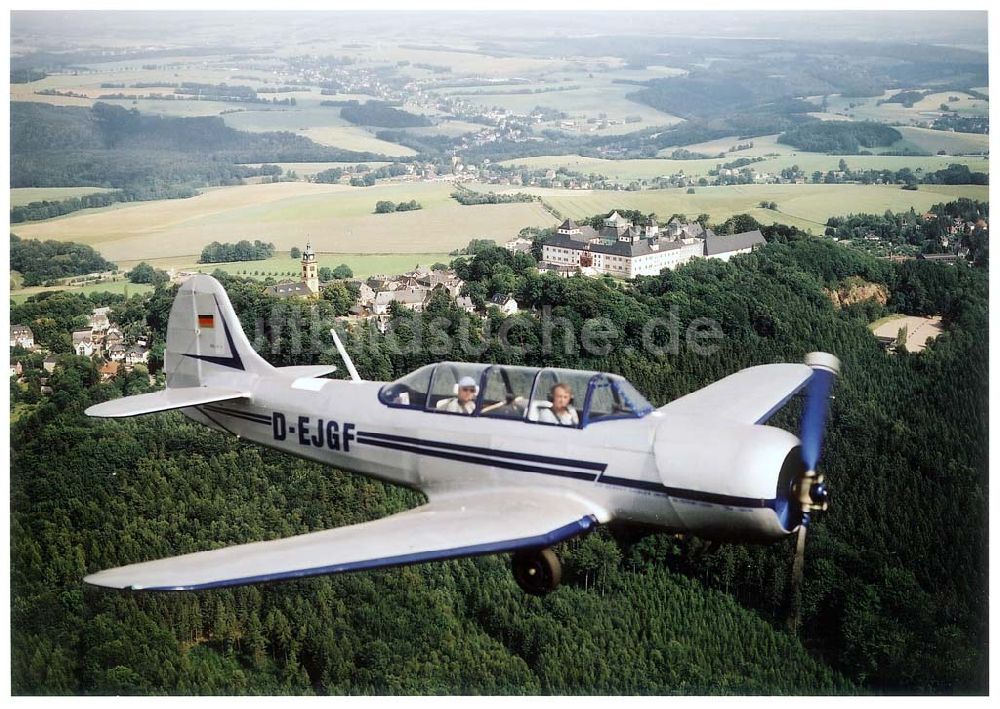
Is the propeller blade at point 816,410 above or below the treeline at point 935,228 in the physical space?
below

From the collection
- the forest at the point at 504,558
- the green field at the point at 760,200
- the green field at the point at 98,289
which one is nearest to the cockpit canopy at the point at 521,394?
the forest at the point at 504,558

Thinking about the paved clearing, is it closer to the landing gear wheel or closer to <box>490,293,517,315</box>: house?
<box>490,293,517,315</box>: house

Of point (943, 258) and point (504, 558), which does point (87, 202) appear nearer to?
point (504, 558)

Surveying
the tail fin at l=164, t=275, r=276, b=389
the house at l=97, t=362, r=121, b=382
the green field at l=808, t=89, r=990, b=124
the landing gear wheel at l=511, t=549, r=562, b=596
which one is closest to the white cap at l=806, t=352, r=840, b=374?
the landing gear wheel at l=511, t=549, r=562, b=596

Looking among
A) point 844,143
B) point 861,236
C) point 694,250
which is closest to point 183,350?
point 694,250

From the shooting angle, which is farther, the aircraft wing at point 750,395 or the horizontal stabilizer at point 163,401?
the horizontal stabilizer at point 163,401

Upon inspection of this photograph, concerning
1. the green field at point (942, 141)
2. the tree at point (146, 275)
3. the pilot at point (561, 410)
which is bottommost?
the pilot at point (561, 410)

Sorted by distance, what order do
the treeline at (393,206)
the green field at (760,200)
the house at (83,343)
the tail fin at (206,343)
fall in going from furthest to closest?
the green field at (760,200), the treeline at (393,206), the house at (83,343), the tail fin at (206,343)

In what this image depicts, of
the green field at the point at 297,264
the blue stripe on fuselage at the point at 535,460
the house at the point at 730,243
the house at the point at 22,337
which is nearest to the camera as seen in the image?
the blue stripe on fuselage at the point at 535,460

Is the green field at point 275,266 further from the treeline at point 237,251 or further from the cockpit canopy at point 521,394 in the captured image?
the cockpit canopy at point 521,394
